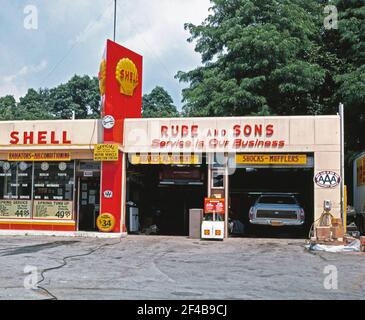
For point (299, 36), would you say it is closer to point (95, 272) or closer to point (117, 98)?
point (117, 98)

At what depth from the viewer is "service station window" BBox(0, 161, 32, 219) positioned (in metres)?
21.4

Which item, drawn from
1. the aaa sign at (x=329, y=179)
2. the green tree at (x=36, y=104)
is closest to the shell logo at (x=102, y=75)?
the aaa sign at (x=329, y=179)

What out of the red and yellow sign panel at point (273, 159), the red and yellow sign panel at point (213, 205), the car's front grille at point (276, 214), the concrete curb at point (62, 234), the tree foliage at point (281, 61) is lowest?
the concrete curb at point (62, 234)

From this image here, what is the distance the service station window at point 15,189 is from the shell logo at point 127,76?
486 cm

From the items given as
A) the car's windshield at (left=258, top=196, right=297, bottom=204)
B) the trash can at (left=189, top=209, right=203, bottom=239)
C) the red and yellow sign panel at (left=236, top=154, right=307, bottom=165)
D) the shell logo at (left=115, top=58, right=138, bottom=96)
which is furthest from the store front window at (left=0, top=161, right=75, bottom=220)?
the car's windshield at (left=258, top=196, right=297, bottom=204)

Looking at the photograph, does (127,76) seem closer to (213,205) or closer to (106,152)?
(106,152)

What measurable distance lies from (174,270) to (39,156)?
10929 millimetres

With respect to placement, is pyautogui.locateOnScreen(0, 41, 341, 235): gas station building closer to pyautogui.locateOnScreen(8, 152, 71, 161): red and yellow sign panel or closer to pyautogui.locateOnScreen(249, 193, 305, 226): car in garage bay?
pyautogui.locateOnScreen(8, 152, 71, 161): red and yellow sign panel

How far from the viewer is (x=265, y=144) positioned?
64.8 ft

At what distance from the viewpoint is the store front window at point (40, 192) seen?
21.1m

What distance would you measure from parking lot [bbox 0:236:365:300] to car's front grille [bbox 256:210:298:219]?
7.02ft

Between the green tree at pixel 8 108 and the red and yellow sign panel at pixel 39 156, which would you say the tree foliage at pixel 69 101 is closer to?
the green tree at pixel 8 108
